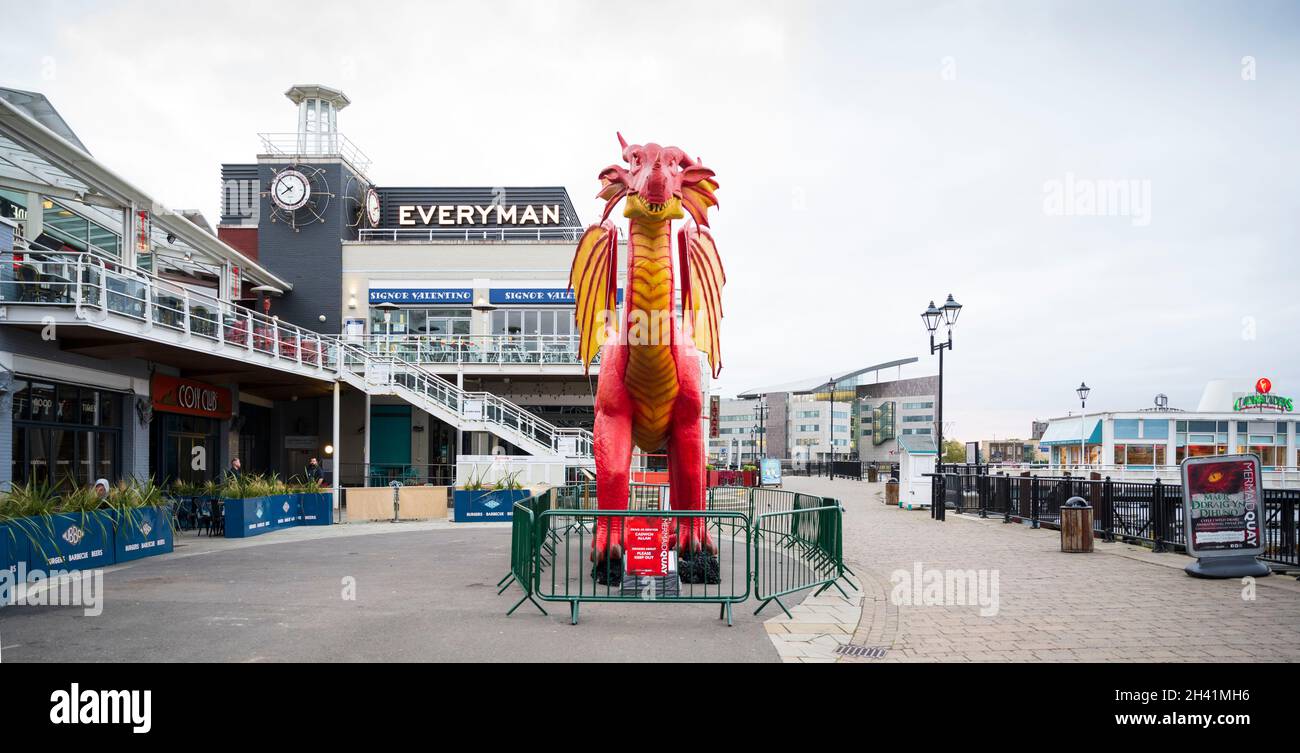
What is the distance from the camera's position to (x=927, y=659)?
20.1 feet

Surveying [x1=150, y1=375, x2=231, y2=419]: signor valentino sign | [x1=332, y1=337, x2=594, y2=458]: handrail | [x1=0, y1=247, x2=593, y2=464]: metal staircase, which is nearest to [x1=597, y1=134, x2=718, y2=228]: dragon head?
[x1=0, y1=247, x2=593, y2=464]: metal staircase

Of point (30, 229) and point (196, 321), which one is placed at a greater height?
point (30, 229)

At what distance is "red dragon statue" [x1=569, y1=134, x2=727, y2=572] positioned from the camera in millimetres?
8398

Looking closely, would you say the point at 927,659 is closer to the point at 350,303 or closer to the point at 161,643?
the point at 161,643

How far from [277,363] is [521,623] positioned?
52.6 ft

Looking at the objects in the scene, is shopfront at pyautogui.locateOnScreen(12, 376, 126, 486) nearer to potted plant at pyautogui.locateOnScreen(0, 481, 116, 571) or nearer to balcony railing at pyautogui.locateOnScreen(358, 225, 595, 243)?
potted plant at pyautogui.locateOnScreen(0, 481, 116, 571)

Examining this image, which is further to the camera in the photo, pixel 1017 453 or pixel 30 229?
pixel 1017 453

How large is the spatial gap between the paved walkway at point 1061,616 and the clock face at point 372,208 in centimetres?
3068

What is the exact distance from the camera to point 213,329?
17609 millimetres

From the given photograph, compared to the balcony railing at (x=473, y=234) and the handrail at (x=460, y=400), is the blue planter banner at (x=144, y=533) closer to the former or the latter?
the handrail at (x=460, y=400)

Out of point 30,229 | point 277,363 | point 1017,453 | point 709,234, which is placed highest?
point 30,229

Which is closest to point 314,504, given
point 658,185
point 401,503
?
point 401,503
